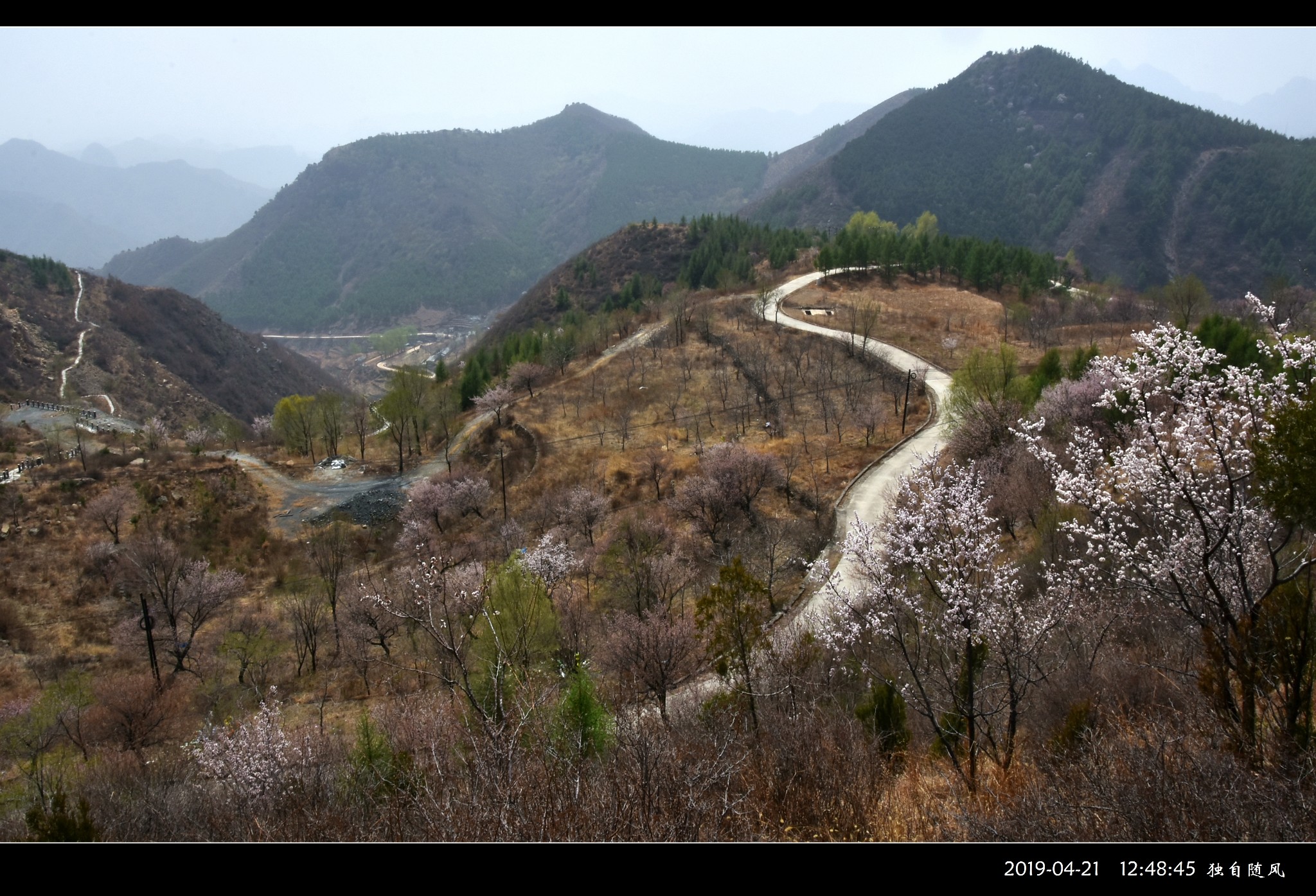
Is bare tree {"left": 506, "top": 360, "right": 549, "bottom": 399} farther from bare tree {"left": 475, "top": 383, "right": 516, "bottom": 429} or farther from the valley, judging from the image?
bare tree {"left": 475, "top": 383, "right": 516, "bottom": 429}

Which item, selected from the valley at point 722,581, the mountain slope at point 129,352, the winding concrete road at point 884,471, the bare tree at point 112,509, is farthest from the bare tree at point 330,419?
the mountain slope at point 129,352

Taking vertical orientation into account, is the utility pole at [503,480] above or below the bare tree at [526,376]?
below

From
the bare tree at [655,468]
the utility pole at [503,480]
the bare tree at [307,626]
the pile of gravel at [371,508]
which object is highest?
the bare tree at [655,468]

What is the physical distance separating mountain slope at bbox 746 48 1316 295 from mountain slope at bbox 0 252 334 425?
131362 mm

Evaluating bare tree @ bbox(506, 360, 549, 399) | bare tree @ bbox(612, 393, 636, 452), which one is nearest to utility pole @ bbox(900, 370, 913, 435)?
bare tree @ bbox(612, 393, 636, 452)

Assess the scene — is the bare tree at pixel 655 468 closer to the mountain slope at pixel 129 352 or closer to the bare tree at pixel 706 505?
the bare tree at pixel 706 505

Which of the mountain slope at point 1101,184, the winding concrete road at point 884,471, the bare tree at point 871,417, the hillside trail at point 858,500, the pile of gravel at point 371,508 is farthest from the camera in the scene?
the mountain slope at point 1101,184

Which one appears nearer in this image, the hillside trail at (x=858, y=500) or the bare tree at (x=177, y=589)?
the hillside trail at (x=858, y=500)

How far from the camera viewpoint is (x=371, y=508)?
A: 1882 inches

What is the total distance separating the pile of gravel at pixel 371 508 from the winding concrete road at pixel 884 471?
30308 mm

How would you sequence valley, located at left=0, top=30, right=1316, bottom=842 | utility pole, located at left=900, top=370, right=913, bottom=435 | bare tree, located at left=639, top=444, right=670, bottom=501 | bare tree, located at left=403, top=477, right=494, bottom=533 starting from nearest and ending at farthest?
1. valley, located at left=0, top=30, right=1316, bottom=842
2. utility pole, located at left=900, top=370, right=913, bottom=435
3. bare tree, located at left=639, top=444, right=670, bottom=501
4. bare tree, located at left=403, top=477, right=494, bottom=533

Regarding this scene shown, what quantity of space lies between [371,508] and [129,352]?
8801cm

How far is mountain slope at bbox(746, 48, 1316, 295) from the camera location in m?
136

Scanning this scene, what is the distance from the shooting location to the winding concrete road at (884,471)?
82.3 feet
